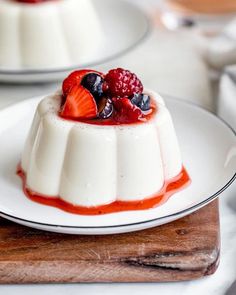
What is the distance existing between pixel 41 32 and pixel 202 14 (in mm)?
754

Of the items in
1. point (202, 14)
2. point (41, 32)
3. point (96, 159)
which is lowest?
point (202, 14)

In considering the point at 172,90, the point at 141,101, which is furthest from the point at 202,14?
the point at 141,101

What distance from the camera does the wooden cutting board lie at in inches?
61.2

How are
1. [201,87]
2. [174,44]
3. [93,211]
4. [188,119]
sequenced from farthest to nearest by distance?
1. [174,44]
2. [201,87]
3. [188,119]
4. [93,211]

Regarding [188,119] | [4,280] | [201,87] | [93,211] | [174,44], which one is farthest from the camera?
[174,44]

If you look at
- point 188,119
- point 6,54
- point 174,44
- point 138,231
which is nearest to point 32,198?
point 138,231

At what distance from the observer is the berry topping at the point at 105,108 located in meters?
1.70

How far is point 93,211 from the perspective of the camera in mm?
1685

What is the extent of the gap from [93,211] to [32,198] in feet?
0.47

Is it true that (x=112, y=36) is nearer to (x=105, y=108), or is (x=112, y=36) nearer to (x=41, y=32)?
(x=41, y=32)

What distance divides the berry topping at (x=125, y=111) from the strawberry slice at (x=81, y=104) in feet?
0.16

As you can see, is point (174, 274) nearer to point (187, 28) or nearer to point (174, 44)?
point (174, 44)

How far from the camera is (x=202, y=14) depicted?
9.56 feet

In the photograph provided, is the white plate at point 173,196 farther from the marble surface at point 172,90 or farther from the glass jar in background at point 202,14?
the glass jar in background at point 202,14
